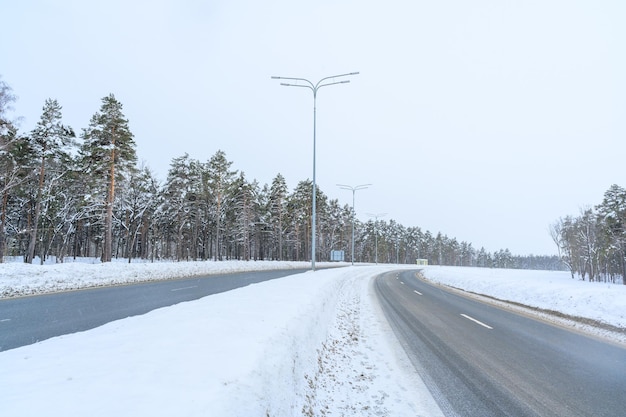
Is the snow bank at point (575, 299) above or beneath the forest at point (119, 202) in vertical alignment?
beneath

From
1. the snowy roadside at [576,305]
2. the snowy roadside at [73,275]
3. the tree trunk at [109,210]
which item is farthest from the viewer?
the tree trunk at [109,210]

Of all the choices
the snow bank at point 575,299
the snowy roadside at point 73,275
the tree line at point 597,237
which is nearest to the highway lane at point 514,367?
the snow bank at point 575,299

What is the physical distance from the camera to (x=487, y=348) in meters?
7.51

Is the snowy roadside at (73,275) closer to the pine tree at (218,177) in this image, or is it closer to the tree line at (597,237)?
the pine tree at (218,177)

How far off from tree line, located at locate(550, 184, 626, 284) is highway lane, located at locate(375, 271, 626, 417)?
4876 centimetres

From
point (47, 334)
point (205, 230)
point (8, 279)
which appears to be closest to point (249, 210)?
point (205, 230)

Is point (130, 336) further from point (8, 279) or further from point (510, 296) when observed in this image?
point (510, 296)

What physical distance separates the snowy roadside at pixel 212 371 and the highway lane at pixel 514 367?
2.13 feet

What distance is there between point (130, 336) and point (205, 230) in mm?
56469

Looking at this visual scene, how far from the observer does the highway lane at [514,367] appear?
4.60 m

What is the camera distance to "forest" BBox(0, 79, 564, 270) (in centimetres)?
2752

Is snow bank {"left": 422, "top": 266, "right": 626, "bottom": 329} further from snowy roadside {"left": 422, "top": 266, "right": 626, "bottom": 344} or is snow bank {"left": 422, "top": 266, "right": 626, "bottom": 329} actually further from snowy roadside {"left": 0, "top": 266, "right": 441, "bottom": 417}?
snowy roadside {"left": 0, "top": 266, "right": 441, "bottom": 417}

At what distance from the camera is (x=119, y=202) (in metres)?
41.2

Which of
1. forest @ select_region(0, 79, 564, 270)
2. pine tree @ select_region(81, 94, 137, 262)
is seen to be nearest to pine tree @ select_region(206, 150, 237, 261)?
forest @ select_region(0, 79, 564, 270)
